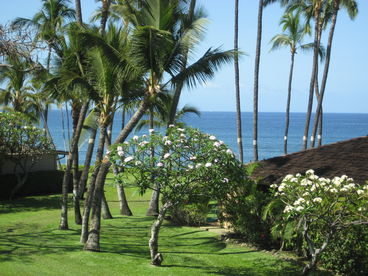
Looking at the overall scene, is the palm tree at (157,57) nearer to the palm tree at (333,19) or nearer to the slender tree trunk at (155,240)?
the slender tree trunk at (155,240)

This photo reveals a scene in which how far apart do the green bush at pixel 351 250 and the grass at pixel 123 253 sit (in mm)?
1083

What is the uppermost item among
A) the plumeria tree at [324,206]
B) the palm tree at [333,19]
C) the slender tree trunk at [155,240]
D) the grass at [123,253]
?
the palm tree at [333,19]

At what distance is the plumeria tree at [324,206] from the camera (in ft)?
35.4

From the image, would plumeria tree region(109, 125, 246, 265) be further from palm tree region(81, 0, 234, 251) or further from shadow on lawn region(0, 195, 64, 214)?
shadow on lawn region(0, 195, 64, 214)

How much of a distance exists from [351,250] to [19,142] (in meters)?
18.2

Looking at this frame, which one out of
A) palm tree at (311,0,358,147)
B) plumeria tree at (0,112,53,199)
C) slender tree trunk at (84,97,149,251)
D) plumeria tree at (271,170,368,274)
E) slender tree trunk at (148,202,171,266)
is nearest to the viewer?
plumeria tree at (271,170,368,274)

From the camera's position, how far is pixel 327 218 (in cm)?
1102

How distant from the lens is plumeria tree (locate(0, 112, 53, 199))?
24125mm

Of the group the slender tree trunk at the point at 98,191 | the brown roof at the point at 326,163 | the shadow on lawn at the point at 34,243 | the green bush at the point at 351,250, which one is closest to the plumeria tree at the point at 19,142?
the shadow on lawn at the point at 34,243

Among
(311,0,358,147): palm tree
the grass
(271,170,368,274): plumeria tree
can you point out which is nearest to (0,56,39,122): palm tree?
the grass

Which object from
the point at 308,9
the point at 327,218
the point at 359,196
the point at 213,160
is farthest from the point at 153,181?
the point at 308,9

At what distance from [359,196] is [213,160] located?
3471 mm

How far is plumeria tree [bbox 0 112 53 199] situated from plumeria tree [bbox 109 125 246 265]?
13.7 meters

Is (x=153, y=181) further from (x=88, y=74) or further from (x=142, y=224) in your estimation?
(x=142, y=224)
